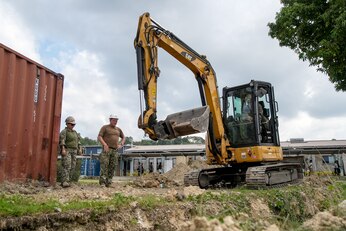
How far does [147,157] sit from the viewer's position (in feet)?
103

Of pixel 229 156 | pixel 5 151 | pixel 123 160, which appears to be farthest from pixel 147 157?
pixel 5 151

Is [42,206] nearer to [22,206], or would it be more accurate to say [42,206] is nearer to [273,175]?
[22,206]

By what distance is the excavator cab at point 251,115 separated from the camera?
8.55m

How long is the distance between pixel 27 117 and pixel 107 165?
6.85 ft

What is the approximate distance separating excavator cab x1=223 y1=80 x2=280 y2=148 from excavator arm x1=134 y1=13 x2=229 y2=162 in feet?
1.26

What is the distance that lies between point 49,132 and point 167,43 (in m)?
3.39

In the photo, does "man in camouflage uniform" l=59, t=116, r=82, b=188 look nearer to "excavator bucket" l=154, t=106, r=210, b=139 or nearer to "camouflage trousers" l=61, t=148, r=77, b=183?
"camouflage trousers" l=61, t=148, r=77, b=183

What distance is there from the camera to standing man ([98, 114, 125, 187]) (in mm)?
7758

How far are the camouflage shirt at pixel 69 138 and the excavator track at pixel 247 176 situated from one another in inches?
117

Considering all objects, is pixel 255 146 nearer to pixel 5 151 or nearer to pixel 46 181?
pixel 46 181

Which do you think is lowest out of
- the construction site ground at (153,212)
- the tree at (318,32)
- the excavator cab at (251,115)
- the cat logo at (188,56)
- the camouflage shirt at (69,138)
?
the construction site ground at (153,212)

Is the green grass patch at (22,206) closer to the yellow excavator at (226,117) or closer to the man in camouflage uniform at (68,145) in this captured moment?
the man in camouflage uniform at (68,145)

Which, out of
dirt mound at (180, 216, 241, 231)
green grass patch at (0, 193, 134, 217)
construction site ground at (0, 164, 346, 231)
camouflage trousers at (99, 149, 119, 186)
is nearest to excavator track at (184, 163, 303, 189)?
construction site ground at (0, 164, 346, 231)

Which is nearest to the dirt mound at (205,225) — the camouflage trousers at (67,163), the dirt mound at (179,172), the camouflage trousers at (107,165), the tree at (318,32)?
the camouflage trousers at (67,163)
